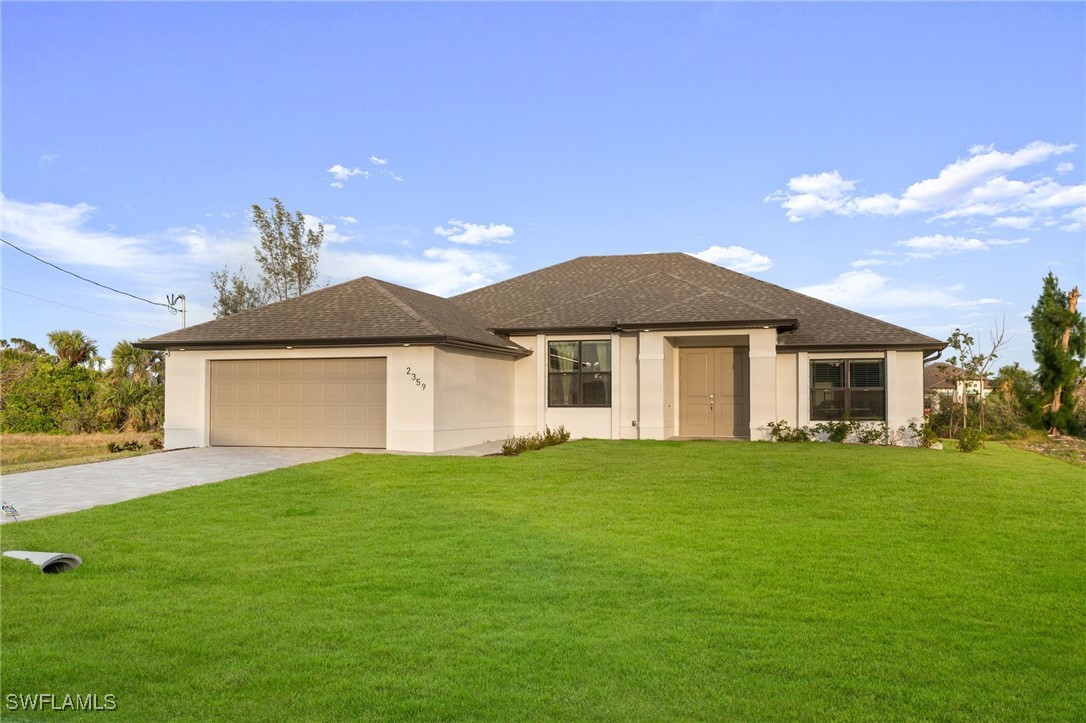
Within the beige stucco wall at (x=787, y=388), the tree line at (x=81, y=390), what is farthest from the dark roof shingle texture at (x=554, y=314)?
the tree line at (x=81, y=390)

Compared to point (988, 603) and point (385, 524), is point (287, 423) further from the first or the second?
point (988, 603)

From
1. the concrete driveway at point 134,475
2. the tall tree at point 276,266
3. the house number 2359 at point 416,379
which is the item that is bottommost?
the concrete driveway at point 134,475

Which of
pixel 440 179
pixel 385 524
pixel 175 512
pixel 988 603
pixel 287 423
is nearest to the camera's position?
pixel 988 603

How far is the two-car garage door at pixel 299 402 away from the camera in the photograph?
18.0 meters

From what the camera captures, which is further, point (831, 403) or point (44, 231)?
point (44, 231)

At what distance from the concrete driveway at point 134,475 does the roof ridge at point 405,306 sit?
3.45m

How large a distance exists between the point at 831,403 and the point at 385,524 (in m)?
15.0

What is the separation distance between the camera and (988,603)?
620 cm

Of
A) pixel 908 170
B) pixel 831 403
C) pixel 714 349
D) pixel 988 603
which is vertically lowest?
pixel 988 603

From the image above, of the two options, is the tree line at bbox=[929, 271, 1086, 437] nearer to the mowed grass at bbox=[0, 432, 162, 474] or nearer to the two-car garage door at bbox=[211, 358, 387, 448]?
the two-car garage door at bbox=[211, 358, 387, 448]

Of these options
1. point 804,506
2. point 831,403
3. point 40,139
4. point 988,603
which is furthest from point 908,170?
point 40,139

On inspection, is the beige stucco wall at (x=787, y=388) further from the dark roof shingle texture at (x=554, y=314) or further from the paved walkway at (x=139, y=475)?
the paved walkway at (x=139, y=475)

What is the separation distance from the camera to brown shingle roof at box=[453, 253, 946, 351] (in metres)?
19.9

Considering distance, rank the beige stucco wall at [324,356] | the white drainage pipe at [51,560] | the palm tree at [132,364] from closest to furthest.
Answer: the white drainage pipe at [51,560] < the beige stucco wall at [324,356] < the palm tree at [132,364]
